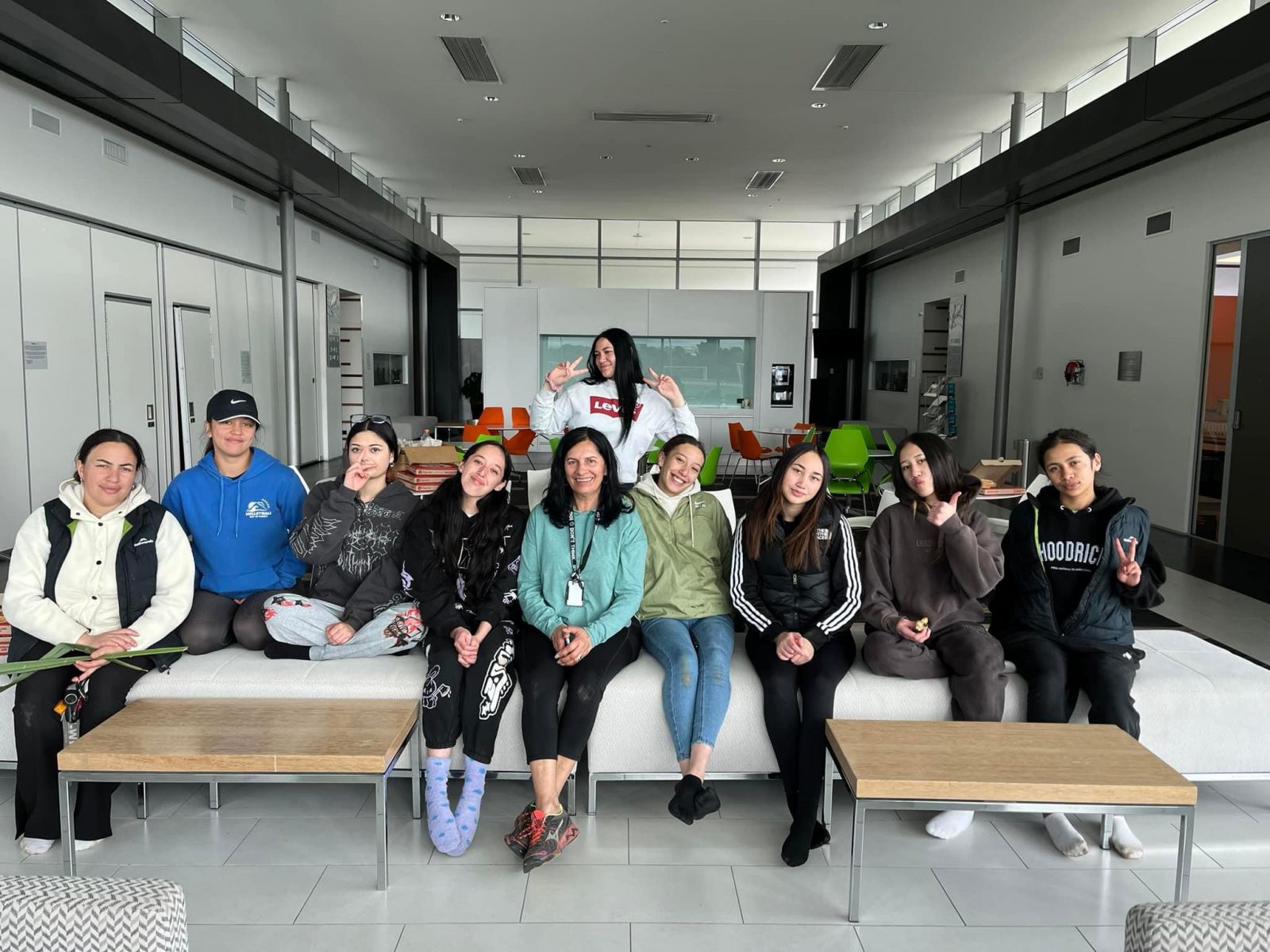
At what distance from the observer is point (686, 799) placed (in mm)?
2818

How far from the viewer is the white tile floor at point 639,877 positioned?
2.39 m

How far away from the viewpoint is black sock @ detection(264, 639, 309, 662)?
10.5ft

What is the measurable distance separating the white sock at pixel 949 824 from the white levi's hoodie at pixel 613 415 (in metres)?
1.93

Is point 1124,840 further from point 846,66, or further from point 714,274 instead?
point 714,274

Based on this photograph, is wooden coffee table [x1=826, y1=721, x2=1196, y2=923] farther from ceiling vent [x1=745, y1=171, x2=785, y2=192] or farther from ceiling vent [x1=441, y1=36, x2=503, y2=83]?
ceiling vent [x1=745, y1=171, x2=785, y2=192]

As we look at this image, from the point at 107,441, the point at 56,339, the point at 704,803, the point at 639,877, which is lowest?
the point at 639,877

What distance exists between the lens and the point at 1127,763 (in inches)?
96.0

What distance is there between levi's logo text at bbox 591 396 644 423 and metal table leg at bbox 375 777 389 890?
2161 mm

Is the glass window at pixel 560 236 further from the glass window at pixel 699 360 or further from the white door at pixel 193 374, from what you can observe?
the white door at pixel 193 374

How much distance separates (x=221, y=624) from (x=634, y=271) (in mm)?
15356

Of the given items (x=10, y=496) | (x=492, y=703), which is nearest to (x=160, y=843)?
(x=492, y=703)

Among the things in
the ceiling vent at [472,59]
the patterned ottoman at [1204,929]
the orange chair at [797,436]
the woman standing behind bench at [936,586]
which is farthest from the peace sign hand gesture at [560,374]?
the orange chair at [797,436]

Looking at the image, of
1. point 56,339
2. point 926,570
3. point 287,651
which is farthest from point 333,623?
point 56,339

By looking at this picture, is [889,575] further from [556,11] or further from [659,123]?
[659,123]
